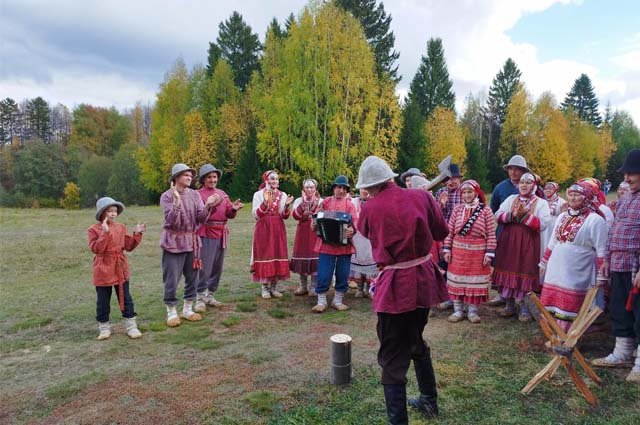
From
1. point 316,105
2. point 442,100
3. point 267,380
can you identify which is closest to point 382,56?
point 442,100

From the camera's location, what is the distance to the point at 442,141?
107ft

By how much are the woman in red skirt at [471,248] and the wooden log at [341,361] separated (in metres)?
2.26

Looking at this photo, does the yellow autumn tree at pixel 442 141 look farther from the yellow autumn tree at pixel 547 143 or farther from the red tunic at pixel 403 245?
the red tunic at pixel 403 245

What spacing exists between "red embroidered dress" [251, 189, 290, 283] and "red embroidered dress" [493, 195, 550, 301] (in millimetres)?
3235

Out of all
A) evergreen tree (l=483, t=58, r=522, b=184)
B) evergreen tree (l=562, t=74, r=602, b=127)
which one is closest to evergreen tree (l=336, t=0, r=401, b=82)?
evergreen tree (l=483, t=58, r=522, b=184)

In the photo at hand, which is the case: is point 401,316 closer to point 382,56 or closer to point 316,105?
point 316,105

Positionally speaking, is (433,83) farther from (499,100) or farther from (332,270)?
(332,270)

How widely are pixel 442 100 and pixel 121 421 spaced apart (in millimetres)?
38783

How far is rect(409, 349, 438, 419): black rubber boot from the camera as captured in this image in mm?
3369

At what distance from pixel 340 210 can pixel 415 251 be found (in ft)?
10.8

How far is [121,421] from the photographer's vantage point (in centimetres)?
335

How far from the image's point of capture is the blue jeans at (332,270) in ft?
20.9

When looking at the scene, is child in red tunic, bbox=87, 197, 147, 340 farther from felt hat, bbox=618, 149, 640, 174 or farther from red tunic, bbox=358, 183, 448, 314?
felt hat, bbox=618, 149, 640, 174

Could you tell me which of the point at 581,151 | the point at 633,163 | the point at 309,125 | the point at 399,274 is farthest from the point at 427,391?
the point at 581,151
